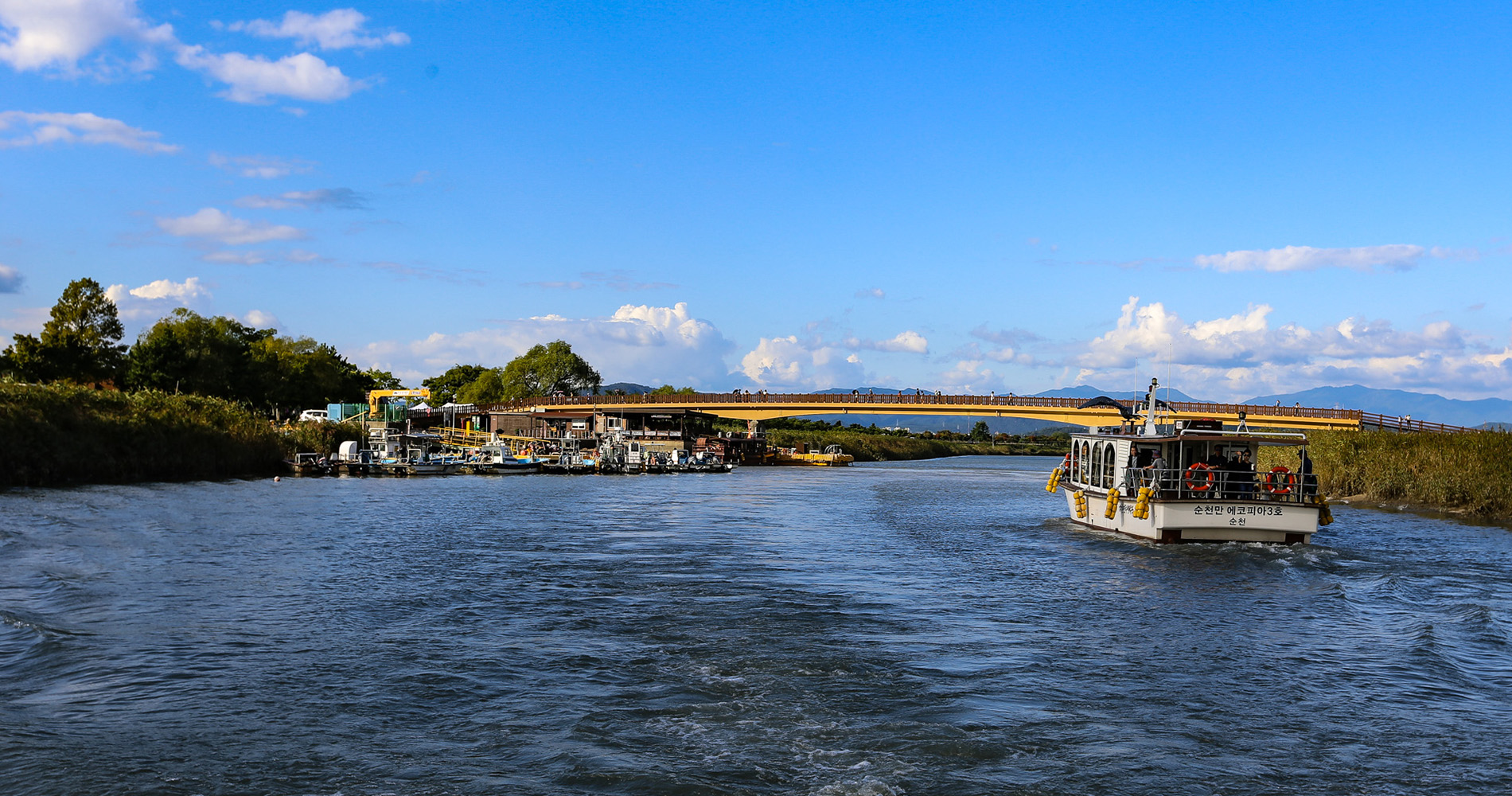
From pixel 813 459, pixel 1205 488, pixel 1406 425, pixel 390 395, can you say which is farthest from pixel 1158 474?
pixel 390 395

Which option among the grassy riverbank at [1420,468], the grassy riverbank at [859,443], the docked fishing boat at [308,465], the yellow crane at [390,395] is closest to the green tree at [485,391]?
the yellow crane at [390,395]

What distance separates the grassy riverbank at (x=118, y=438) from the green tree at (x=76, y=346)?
839 inches

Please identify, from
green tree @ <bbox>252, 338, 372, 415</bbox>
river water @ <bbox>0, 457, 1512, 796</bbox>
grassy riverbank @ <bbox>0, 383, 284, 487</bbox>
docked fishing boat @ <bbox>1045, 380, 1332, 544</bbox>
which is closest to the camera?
river water @ <bbox>0, 457, 1512, 796</bbox>

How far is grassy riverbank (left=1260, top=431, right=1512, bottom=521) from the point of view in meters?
45.1

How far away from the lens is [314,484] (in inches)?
2589

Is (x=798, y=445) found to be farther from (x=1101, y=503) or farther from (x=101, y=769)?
(x=101, y=769)

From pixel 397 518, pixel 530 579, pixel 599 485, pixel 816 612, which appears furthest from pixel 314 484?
pixel 816 612

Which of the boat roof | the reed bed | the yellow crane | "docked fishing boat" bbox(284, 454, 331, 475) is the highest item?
the yellow crane

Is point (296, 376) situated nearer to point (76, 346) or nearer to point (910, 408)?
point (76, 346)

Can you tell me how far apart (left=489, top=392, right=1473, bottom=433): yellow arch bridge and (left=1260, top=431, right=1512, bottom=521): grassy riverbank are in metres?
46.6

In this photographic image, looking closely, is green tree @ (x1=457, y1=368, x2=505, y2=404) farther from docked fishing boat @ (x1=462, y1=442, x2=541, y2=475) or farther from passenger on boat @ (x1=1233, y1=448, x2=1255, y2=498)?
passenger on boat @ (x1=1233, y1=448, x2=1255, y2=498)

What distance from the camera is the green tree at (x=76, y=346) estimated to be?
278ft

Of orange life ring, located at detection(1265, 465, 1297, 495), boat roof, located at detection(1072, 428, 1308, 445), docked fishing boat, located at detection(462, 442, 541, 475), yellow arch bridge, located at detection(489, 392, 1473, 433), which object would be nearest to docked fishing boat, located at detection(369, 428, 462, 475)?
docked fishing boat, located at detection(462, 442, 541, 475)

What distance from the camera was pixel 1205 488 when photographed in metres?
31.7
